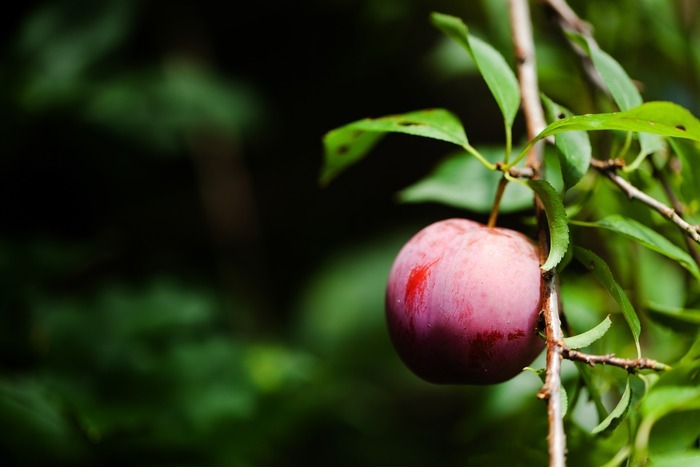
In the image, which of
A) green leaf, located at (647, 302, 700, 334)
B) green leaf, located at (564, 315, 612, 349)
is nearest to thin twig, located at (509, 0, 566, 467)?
green leaf, located at (564, 315, 612, 349)

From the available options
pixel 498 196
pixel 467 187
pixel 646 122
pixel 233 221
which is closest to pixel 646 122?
pixel 646 122

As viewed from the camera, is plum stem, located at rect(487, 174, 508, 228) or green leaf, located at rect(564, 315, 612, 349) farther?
plum stem, located at rect(487, 174, 508, 228)

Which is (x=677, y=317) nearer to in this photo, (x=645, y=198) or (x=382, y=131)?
(x=645, y=198)

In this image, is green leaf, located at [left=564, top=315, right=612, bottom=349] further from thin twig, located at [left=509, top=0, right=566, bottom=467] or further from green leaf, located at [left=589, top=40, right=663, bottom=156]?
green leaf, located at [left=589, top=40, right=663, bottom=156]

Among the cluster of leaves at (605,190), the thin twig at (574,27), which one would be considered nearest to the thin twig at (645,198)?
the cluster of leaves at (605,190)

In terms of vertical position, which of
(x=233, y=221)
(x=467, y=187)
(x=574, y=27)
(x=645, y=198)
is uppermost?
(x=233, y=221)

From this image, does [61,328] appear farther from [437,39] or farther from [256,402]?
[437,39]

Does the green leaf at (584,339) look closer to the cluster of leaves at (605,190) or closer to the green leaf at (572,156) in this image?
the cluster of leaves at (605,190)
